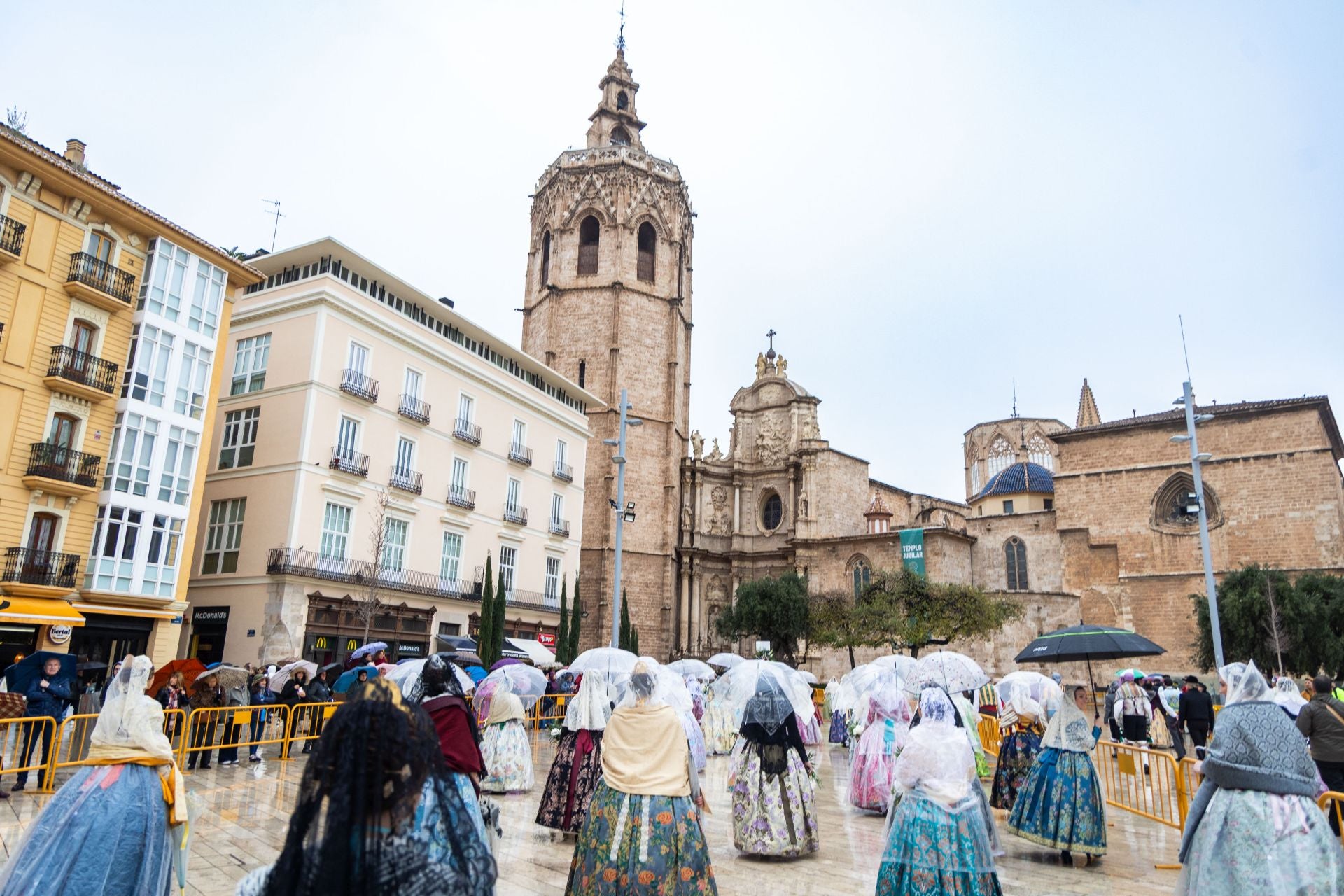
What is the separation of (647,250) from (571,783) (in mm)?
41026

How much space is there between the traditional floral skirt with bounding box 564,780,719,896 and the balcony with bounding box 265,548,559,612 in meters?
19.9

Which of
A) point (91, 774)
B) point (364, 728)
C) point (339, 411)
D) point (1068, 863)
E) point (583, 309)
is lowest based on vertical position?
point (1068, 863)

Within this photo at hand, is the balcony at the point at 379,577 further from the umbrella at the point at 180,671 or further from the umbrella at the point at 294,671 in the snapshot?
the umbrella at the point at 180,671

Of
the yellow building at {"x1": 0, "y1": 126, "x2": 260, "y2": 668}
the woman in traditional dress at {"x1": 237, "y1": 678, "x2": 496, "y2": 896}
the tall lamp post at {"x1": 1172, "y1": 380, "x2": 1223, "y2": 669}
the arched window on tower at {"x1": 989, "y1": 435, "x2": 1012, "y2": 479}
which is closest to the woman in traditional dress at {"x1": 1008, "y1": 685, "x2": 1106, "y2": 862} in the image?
the woman in traditional dress at {"x1": 237, "y1": 678, "x2": 496, "y2": 896}

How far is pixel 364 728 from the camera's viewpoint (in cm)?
296

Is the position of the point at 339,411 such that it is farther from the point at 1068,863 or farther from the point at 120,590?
the point at 1068,863

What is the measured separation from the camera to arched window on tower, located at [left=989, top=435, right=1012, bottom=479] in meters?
62.4

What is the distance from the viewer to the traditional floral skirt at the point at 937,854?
18.9 feet

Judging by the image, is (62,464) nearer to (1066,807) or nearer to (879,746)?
(879,746)

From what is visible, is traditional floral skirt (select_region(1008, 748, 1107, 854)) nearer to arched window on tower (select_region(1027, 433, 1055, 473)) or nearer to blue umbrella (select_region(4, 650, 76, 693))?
blue umbrella (select_region(4, 650, 76, 693))

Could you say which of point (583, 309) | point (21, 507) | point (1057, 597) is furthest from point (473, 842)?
point (583, 309)

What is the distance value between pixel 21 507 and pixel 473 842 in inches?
817

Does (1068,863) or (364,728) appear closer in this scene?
(364,728)

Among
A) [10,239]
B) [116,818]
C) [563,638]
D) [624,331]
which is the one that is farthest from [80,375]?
[624,331]
